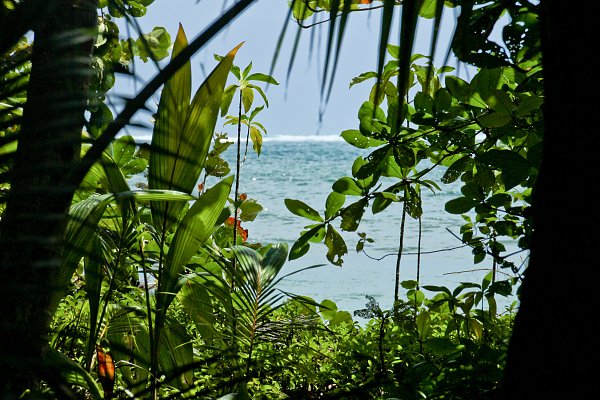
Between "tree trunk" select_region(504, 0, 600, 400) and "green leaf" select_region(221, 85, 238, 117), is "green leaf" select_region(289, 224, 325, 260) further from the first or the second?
"tree trunk" select_region(504, 0, 600, 400)

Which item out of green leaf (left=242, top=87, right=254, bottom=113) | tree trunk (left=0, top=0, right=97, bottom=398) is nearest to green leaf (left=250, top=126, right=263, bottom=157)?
green leaf (left=242, top=87, right=254, bottom=113)

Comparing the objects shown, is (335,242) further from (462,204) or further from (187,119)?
(187,119)

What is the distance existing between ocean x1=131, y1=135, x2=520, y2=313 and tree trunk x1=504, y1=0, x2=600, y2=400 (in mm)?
212

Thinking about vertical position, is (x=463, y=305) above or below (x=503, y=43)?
below

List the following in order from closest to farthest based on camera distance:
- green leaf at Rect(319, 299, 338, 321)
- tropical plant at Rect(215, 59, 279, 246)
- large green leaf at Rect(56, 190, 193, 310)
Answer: large green leaf at Rect(56, 190, 193, 310)
green leaf at Rect(319, 299, 338, 321)
tropical plant at Rect(215, 59, 279, 246)

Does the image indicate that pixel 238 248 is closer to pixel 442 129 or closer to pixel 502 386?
pixel 442 129

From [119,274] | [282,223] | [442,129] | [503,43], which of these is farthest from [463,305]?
[282,223]

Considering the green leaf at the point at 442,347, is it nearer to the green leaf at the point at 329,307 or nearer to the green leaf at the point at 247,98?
the green leaf at the point at 329,307

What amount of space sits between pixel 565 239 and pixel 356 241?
33.4 ft

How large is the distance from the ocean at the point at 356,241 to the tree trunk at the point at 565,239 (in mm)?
212

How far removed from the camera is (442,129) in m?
1.57

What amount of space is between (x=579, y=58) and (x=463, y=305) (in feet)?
4.87

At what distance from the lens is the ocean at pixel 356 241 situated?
7250mm

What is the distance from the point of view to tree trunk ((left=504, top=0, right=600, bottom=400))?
0.52m
